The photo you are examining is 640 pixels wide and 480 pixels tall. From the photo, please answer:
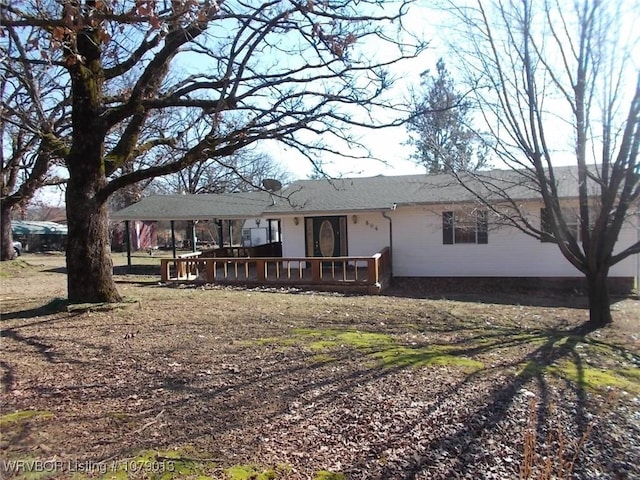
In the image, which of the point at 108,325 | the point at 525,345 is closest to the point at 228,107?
the point at 108,325

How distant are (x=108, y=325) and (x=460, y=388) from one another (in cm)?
522

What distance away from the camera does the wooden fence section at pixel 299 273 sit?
1448 centimetres

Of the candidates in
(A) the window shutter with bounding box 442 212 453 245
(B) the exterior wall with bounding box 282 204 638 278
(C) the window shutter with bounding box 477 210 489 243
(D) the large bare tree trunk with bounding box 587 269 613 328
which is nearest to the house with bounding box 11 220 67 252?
(B) the exterior wall with bounding box 282 204 638 278

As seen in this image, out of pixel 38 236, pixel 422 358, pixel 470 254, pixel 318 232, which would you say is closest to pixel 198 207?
pixel 318 232

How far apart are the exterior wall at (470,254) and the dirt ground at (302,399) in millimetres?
8808

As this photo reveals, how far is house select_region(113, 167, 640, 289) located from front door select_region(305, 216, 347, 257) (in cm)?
4

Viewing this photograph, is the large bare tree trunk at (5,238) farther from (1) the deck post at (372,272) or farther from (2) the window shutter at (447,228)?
(2) the window shutter at (447,228)

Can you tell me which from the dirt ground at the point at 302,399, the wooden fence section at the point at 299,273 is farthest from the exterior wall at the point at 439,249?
the dirt ground at the point at 302,399

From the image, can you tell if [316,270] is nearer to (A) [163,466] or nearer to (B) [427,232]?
(B) [427,232]

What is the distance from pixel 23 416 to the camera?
390 cm

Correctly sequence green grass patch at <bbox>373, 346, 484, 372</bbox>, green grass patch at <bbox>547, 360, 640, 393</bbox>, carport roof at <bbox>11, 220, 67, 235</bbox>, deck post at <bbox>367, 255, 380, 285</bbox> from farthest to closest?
carport roof at <bbox>11, 220, 67, 235</bbox> → deck post at <bbox>367, 255, 380, 285</bbox> → green grass patch at <bbox>373, 346, 484, 372</bbox> → green grass patch at <bbox>547, 360, 640, 393</bbox>

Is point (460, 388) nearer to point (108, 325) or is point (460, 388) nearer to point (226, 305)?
point (108, 325)

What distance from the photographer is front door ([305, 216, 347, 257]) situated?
62.3ft

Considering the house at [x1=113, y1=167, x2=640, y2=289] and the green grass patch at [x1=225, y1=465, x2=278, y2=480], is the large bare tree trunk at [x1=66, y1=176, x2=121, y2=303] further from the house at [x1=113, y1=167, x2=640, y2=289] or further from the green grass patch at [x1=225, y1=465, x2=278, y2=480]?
the house at [x1=113, y1=167, x2=640, y2=289]
